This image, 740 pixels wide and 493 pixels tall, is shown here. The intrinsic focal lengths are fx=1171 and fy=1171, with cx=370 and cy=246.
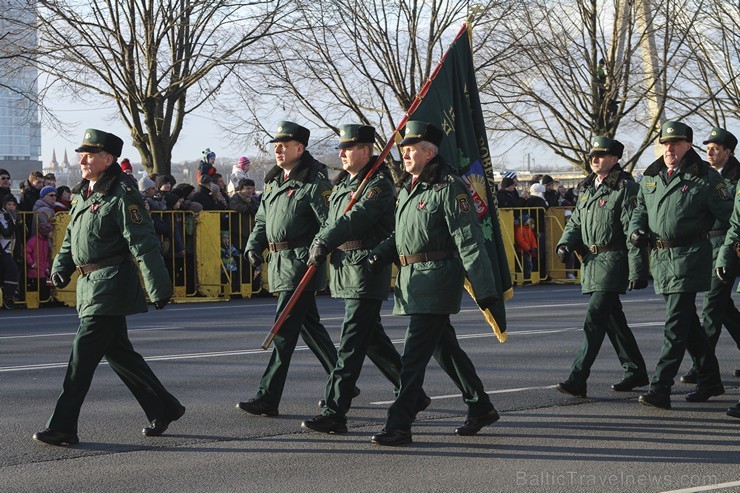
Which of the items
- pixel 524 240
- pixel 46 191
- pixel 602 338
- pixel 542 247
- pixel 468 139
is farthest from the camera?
pixel 542 247

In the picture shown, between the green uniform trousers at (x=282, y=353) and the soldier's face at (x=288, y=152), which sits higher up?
the soldier's face at (x=288, y=152)

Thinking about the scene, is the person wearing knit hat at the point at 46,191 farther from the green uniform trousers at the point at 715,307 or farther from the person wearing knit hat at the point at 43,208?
the green uniform trousers at the point at 715,307

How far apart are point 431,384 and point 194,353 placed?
308 cm

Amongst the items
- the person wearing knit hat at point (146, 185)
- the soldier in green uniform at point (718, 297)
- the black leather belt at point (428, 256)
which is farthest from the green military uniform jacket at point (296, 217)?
the person wearing knit hat at point (146, 185)

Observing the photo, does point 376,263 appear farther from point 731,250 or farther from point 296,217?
point 731,250

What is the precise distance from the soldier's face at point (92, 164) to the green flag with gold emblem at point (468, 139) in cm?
223

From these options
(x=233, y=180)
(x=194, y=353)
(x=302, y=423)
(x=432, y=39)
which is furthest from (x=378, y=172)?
(x=432, y=39)

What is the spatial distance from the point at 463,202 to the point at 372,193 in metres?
0.79

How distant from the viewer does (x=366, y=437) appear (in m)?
7.54

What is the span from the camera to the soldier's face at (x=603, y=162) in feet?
30.6

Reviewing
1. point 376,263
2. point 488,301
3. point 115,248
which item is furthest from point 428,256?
point 115,248

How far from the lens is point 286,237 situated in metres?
8.52

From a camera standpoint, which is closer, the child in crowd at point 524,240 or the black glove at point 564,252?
the black glove at point 564,252

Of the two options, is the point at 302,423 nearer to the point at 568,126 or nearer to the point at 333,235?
the point at 333,235
